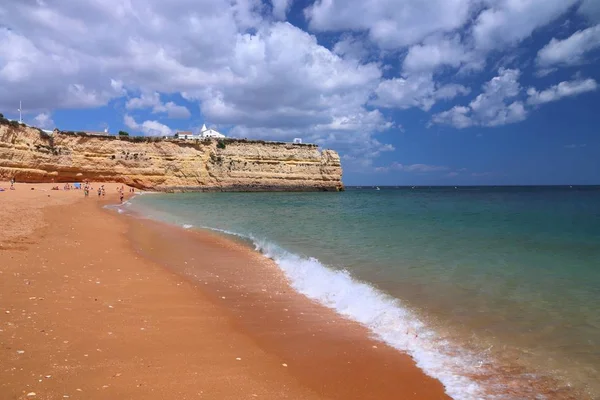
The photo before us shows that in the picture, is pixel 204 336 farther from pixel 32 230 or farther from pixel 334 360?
pixel 32 230

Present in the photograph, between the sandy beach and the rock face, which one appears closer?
the sandy beach

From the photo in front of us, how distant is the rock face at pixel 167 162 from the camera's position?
42594 millimetres

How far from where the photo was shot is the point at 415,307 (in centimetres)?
645

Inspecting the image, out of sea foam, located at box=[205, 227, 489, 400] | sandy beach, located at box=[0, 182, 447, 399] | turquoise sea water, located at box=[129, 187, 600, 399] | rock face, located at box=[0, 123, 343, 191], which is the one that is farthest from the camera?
rock face, located at box=[0, 123, 343, 191]

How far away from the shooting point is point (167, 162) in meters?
55.9

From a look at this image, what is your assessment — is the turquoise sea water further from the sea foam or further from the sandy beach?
the sandy beach

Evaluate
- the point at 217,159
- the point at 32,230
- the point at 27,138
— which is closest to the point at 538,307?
the point at 32,230

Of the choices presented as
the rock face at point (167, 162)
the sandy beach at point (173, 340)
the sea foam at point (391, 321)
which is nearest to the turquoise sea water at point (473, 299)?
the sea foam at point (391, 321)

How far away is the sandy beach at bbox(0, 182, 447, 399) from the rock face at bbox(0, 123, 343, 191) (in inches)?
1638

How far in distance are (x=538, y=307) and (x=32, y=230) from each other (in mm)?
13335

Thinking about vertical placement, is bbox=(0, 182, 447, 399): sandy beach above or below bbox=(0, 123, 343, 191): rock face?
below

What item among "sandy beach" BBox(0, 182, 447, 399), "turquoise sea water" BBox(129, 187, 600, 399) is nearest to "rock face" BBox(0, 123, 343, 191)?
"turquoise sea water" BBox(129, 187, 600, 399)

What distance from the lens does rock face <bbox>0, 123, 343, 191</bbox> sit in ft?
140

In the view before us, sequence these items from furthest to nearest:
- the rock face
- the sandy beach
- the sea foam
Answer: the rock face < the sea foam < the sandy beach
